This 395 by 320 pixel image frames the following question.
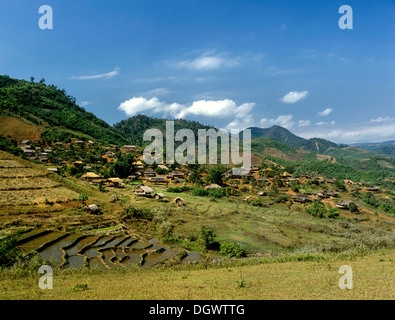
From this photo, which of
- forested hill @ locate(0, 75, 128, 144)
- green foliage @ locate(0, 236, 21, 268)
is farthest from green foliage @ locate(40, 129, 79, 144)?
green foliage @ locate(0, 236, 21, 268)

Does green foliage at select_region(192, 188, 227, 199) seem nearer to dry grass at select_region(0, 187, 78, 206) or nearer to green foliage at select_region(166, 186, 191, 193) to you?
green foliage at select_region(166, 186, 191, 193)

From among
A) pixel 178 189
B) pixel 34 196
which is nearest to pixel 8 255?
pixel 34 196

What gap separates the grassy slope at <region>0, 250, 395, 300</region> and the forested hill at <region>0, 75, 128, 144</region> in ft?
316

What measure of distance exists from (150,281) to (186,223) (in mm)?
24513

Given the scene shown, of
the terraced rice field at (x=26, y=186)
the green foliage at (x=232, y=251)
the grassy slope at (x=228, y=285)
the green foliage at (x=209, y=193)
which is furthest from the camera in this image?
the green foliage at (x=209, y=193)

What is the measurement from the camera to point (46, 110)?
12781cm

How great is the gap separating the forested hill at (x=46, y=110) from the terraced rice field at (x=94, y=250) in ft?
270

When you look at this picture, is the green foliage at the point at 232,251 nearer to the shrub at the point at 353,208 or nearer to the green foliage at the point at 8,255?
the green foliage at the point at 8,255

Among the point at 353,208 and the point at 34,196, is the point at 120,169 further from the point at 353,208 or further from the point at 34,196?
the point at 353,208

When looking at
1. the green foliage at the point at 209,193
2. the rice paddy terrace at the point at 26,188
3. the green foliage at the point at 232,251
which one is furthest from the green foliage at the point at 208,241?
the green foliage at the point at 209,193

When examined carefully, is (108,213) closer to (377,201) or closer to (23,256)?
(23,256)

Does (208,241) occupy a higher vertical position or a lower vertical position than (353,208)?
higher

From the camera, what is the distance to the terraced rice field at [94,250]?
22.7 m

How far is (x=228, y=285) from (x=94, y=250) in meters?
19.0
